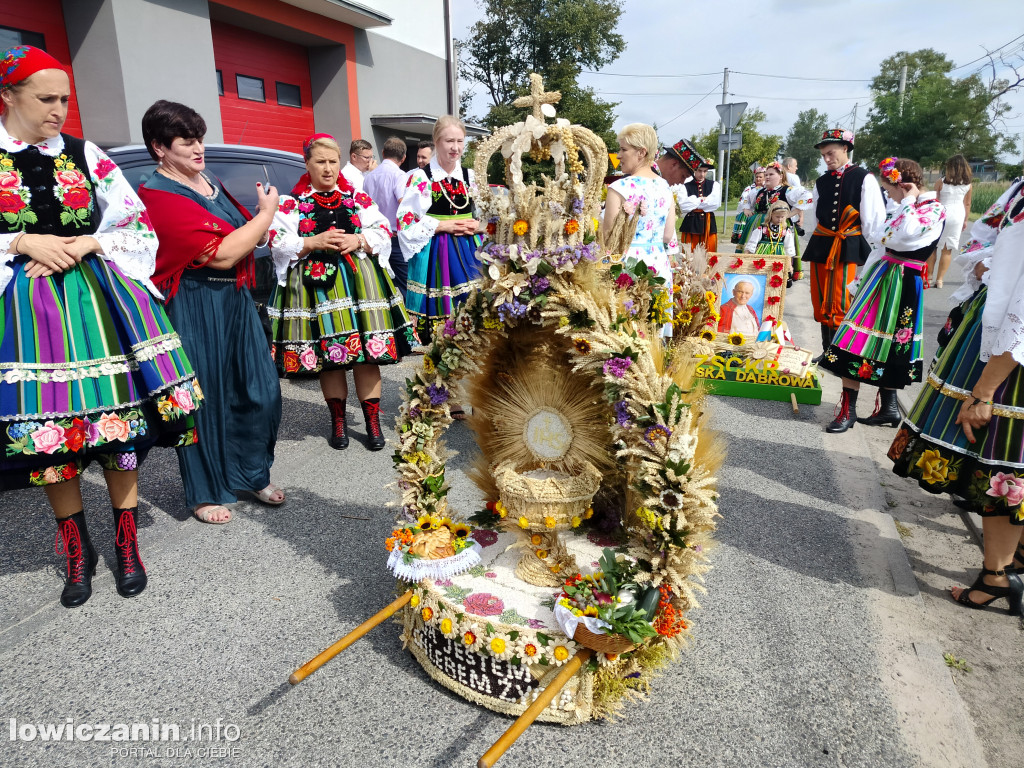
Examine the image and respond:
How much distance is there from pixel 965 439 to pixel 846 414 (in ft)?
7.75

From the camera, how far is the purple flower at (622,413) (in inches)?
79.9

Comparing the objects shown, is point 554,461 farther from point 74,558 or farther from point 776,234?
point 776,234

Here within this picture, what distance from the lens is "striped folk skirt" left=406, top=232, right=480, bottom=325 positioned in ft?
15.4

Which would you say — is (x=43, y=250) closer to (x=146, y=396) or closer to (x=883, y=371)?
(x=146, y=396)

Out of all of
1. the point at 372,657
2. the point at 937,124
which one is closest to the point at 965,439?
the point at 372,657

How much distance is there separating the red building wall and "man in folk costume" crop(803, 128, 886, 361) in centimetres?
866

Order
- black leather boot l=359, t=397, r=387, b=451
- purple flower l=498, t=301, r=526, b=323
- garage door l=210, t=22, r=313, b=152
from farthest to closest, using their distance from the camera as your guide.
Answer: garage door l=210, t=22, r=313, b=152
black leather boot l=359, t=397, r=387, b=451
purple flower l=498, t=301, r=526, b=323

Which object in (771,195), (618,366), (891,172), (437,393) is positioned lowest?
(437,393)

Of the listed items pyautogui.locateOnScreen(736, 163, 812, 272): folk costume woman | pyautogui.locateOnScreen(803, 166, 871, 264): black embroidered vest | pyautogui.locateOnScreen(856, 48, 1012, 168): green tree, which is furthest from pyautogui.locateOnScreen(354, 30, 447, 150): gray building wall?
pyautogui.locateOnScreen(856, 48, 1012, 168): green tree

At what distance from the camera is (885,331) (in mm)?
4523

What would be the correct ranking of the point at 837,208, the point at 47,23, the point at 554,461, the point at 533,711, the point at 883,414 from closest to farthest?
1. the point at 533,711
2. the point at 554,461
3. the point at 883,414
4. the point at 837,208
5. the point at 47,23

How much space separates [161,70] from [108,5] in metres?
0.93

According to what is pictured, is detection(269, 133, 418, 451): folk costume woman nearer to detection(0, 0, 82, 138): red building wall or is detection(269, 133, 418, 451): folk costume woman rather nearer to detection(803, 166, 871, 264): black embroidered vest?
detection(803, 166, 871, 264): black embroidered vest

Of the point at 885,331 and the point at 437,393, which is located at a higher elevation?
the point at 437,393
